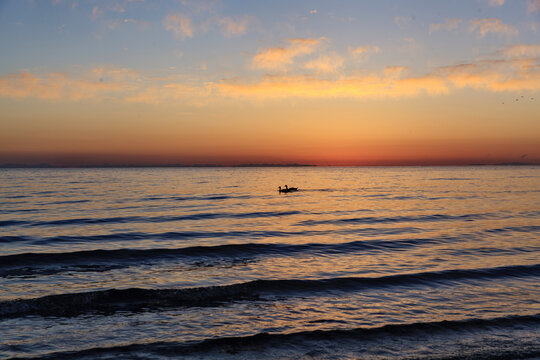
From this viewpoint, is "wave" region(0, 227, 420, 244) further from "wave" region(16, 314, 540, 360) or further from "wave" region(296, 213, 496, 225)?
"wave" region(16, 314, 540, 360)

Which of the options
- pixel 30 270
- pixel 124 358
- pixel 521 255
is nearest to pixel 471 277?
pixel 521 255

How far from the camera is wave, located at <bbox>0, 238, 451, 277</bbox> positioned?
17.0 meters

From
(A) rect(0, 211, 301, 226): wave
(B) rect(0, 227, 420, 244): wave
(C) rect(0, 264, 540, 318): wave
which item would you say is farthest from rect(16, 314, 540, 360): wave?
(A) rect(0, 211, 301, 226): wave

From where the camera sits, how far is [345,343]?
9289 mm

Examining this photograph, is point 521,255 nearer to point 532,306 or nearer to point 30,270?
point 532,306

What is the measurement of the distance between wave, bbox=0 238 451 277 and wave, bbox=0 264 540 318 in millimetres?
4417

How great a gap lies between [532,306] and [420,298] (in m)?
3.11

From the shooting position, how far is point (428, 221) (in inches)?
1238

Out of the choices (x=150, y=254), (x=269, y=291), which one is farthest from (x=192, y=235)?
(x=269, y=291)

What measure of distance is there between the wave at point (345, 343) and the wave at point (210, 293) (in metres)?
3.02

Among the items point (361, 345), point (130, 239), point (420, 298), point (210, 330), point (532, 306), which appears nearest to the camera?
point (361, 345)

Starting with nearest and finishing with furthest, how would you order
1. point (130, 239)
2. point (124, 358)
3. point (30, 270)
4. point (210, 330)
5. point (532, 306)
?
point (124, 358) → point (210, 330) → point (532, 306) → point (30, 270) → point (130, 239)

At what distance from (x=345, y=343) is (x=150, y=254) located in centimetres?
1304

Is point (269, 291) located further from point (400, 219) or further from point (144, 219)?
point (400, 219)
